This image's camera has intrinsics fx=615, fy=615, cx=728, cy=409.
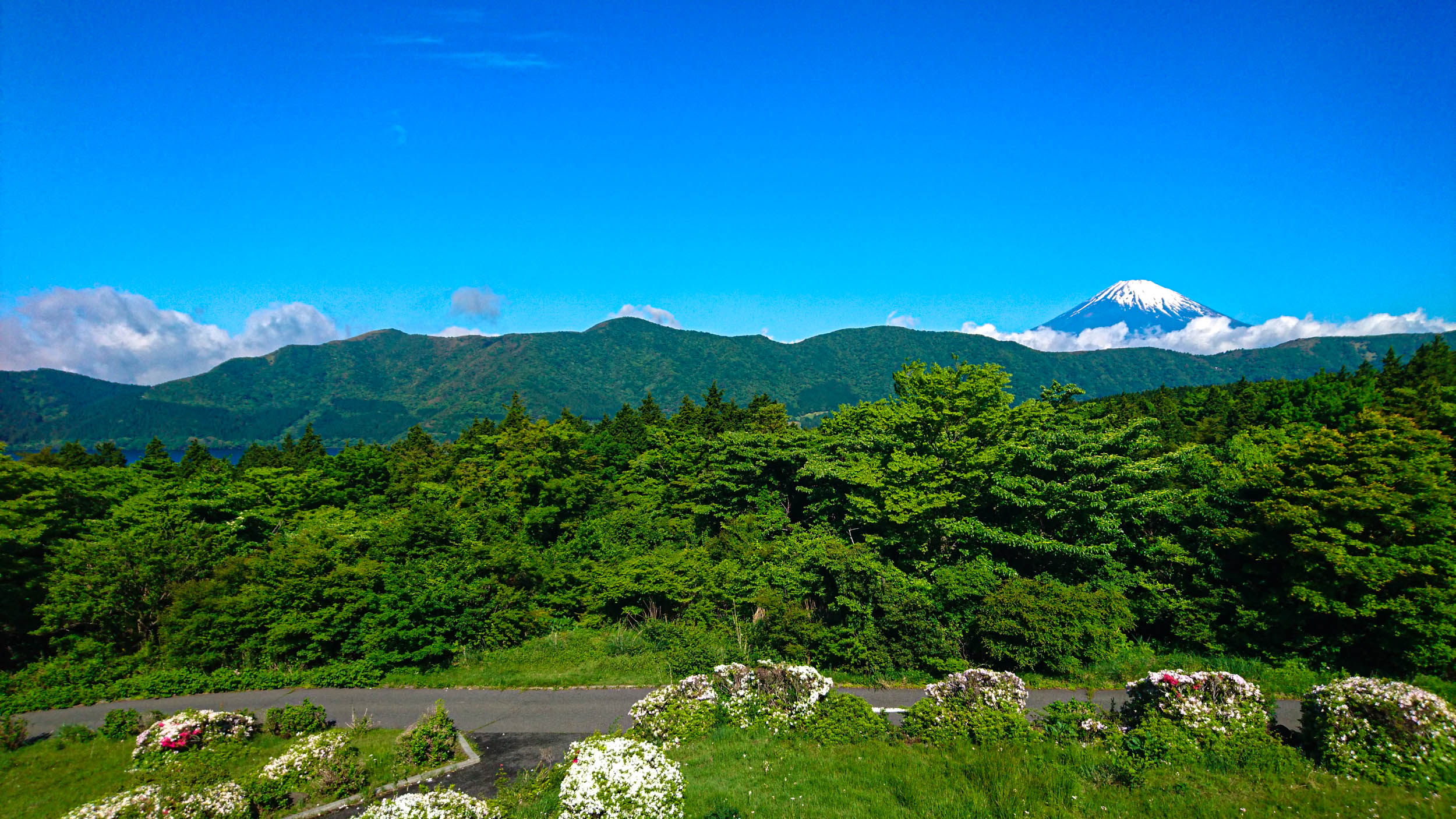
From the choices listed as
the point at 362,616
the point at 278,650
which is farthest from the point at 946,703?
the point at 278,650

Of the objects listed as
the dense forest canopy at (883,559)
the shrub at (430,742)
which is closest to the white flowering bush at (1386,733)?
the dense forest canopy at (883,559)

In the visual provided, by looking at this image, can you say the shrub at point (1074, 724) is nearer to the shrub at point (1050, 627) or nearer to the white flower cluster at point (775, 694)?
the white flower cluster at point (775, 694)

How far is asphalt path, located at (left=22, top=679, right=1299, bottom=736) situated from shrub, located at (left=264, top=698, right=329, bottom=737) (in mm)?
924

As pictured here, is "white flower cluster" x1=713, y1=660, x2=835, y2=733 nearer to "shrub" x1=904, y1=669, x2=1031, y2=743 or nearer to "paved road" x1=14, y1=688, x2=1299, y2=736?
"shrub" x1=904, y1=669, x2=1031, y2=743

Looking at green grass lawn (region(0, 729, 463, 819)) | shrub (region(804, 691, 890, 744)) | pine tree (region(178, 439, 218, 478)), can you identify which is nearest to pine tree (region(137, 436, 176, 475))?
pine tree (region(178, 439, 218, 478))

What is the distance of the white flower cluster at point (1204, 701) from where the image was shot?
9062 mm

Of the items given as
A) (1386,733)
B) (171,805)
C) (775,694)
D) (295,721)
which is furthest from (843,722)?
(295,721)

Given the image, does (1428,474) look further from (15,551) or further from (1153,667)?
(15,551)

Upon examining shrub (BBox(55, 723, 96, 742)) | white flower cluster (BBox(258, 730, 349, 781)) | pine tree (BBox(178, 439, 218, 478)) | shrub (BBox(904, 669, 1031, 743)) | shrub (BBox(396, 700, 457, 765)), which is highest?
pine tree (BBox(178, 439, 218, 478))

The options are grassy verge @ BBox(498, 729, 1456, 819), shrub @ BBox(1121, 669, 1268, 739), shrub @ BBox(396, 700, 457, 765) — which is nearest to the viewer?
grassy verge @ BBox(498, 729, 1456, 819)

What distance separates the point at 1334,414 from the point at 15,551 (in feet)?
216

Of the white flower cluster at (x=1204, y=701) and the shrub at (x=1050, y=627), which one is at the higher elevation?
the white flower cluster at (x=1204, y=701)

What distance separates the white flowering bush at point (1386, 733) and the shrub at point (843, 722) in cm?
600

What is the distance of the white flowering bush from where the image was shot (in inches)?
300
